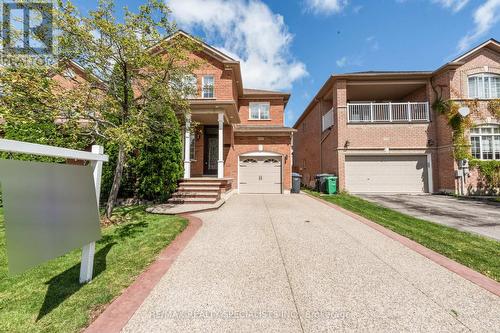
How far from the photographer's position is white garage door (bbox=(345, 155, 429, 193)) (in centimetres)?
1440

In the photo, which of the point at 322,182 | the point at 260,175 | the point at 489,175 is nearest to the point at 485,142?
the point at 489,175

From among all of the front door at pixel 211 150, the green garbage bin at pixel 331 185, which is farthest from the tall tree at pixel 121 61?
the green garbage bin at pixel 331 185

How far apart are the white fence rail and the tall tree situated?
11.3 metres

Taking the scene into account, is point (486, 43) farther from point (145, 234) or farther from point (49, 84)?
point (49, 84)

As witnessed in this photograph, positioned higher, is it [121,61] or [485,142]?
[121,61]

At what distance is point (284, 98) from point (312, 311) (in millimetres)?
16361

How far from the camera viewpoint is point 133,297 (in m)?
2.79

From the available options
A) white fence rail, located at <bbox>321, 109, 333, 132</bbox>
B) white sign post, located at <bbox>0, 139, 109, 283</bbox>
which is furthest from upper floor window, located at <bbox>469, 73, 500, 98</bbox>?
white sign post, located at <bbox>0, 139, 109, 283</bbox>

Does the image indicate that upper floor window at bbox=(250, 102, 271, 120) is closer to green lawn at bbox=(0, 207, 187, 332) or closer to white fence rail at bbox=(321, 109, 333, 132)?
white fence rail at bbox=(321, 109, 333, 132)

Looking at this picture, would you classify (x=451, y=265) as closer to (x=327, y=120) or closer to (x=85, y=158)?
(x=85, y=158)

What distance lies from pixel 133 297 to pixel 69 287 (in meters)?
0.92

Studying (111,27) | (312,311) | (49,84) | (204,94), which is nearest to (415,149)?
(204,94)

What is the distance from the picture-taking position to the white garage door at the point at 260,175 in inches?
587

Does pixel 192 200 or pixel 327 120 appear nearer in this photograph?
pixel 192 200
